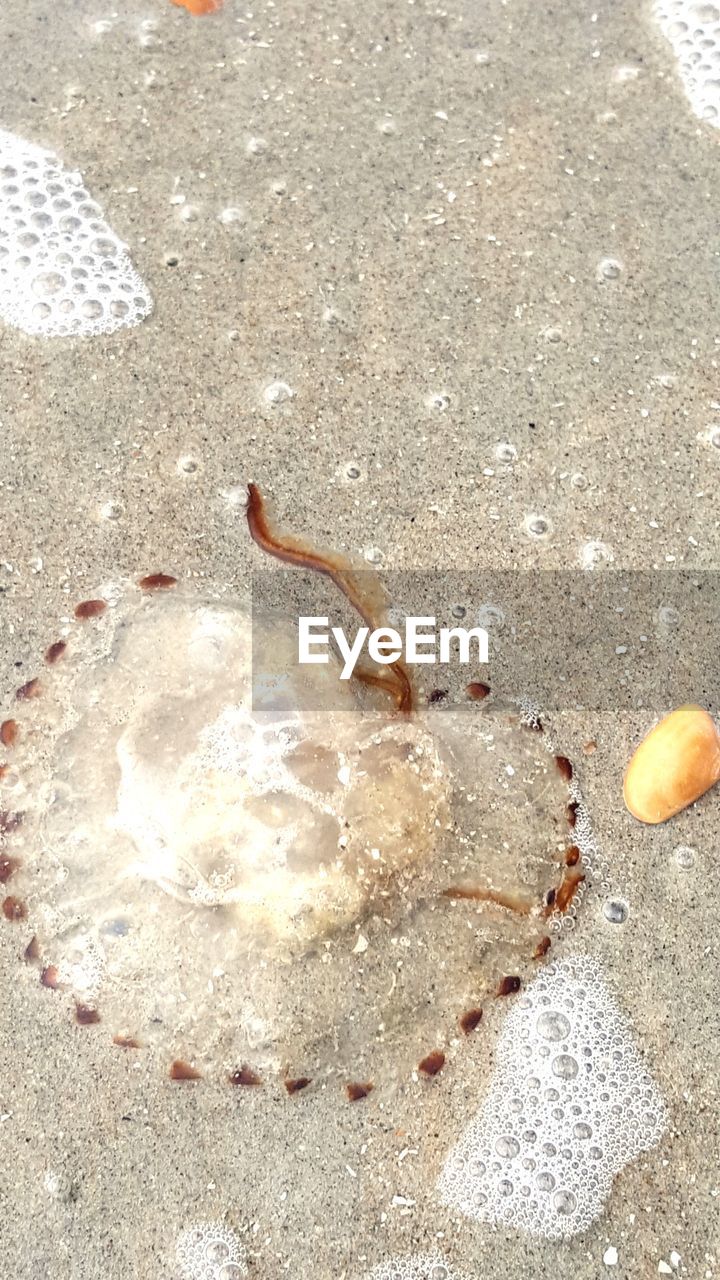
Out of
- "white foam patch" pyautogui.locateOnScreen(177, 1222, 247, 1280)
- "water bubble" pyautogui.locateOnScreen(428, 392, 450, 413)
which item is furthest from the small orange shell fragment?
"white foam patch" pyautogui.locateOnScreen(177, 1222, 247, 1280)

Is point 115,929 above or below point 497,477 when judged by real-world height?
below

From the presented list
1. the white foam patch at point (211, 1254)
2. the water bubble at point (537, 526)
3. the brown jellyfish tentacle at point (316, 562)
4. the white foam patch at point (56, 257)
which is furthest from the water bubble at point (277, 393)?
the white foam patch at point (211, 1254)

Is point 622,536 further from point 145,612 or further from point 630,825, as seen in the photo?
point 145,612

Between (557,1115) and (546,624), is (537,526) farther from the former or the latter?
(557,1115)

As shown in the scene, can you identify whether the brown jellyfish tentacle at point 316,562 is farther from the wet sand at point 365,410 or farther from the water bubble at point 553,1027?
the water bubble at point 553,1027

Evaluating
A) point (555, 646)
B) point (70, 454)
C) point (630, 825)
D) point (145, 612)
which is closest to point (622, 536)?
point (555, 646)

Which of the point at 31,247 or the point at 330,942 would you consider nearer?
the point at 330,942

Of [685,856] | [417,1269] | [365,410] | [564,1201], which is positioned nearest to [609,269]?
[365,410]
